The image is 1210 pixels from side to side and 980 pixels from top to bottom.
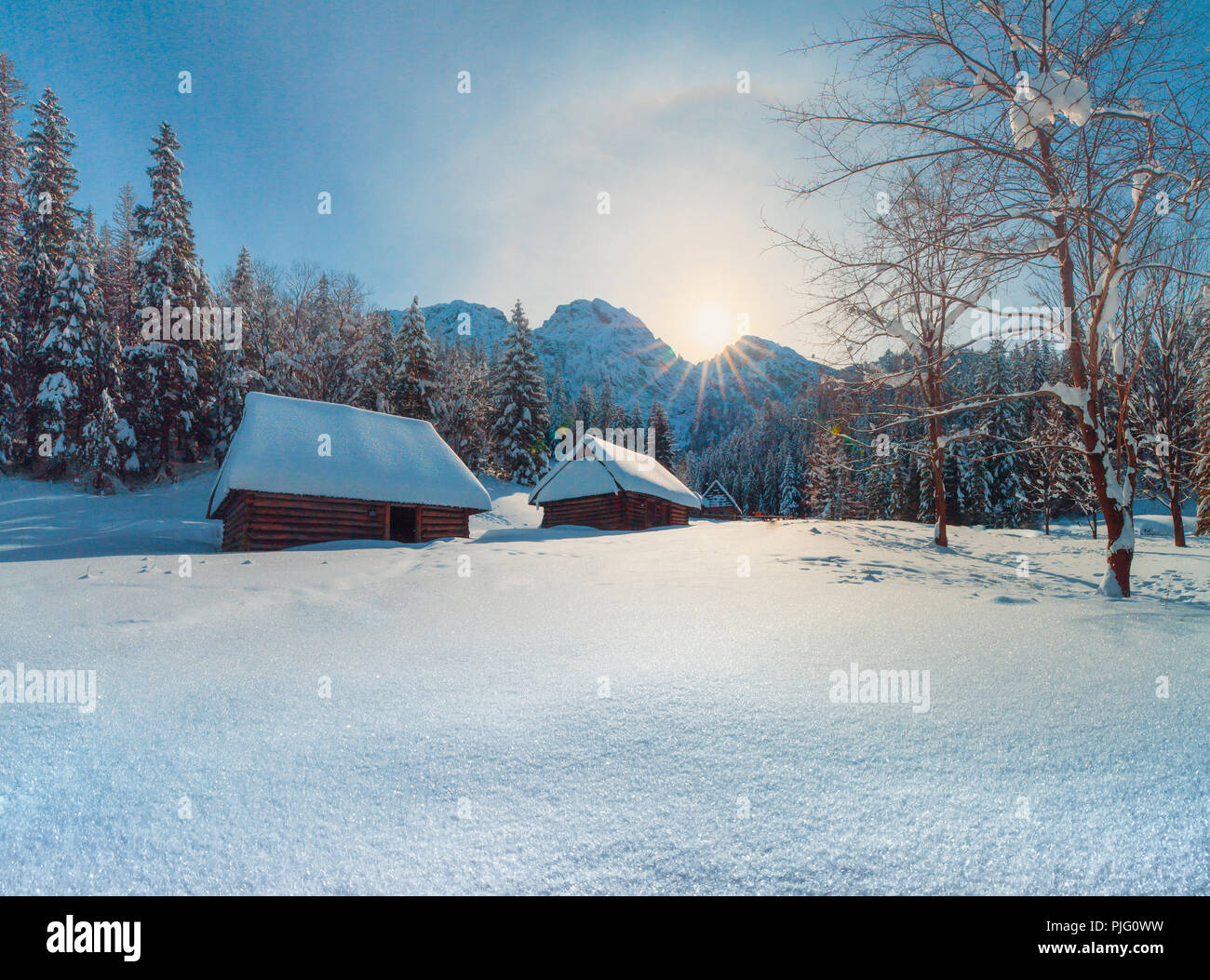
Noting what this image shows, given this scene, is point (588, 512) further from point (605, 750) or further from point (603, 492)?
point (605, 750)

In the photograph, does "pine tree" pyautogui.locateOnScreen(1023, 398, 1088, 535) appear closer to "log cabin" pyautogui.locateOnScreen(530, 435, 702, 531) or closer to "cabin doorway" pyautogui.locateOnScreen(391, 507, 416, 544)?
"log cabin" pyautogui.locateOnScreen(530, 435, 702, 531)

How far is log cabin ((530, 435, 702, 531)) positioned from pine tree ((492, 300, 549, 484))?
13.0 meters

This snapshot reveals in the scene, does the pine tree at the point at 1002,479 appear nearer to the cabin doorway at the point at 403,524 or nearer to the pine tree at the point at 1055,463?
the pine tree at the point at 1055,463

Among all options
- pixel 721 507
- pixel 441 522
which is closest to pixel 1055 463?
pixel 441 522

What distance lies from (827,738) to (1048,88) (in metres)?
6.56

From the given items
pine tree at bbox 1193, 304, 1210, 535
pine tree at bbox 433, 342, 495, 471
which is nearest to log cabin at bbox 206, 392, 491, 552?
pine tree at bbox 433, 342, 495, 471

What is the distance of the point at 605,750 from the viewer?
2.79 metres

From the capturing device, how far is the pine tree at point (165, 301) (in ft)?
98.0

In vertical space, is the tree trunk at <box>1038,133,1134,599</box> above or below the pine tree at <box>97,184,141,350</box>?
below

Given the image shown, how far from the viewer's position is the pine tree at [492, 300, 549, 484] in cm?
4103

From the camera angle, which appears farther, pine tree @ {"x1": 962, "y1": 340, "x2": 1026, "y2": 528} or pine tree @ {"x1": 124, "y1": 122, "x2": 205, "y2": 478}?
pine tree @ {"x1": 962, "y1": 340, "x2": 1026, "y2": 528}

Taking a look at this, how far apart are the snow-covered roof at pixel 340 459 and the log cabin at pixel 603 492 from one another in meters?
6.47
